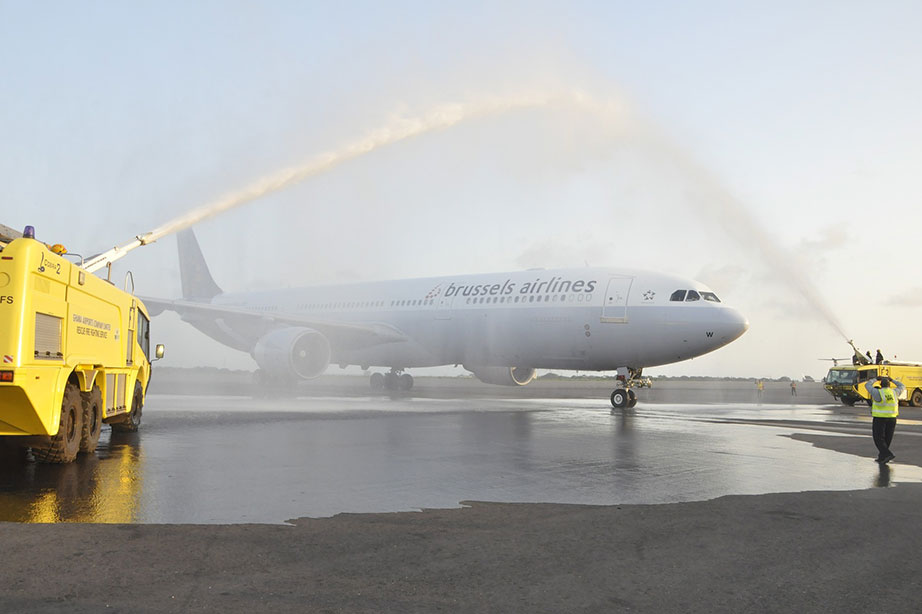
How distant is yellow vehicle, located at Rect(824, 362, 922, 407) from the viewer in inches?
1369

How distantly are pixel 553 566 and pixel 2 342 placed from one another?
667 cm

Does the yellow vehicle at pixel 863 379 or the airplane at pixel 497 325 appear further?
the yellow vehicle at pixel 863 379

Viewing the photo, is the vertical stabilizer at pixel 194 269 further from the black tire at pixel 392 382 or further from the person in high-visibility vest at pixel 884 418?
the person in high-visibility vest at pixel 884 418

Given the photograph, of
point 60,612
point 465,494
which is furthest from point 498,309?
point 60,612

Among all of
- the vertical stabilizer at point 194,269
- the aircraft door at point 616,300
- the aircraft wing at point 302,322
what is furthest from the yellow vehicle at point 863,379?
the vertical stabilizer at point 194,269

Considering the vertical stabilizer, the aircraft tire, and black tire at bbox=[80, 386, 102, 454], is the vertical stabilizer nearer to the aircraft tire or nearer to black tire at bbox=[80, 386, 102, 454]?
the aircraft tire

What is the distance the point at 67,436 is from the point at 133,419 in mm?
5537

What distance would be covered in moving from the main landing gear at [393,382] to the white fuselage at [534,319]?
3034mm

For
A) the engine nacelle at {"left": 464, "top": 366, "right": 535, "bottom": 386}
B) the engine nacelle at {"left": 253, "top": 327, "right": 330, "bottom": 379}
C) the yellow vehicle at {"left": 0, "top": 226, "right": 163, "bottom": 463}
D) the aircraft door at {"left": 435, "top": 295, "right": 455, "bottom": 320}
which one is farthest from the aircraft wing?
the yellow vehicle at {"left": 0, "top": 226, "right": 163, "bottom": 463}

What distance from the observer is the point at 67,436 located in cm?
1033

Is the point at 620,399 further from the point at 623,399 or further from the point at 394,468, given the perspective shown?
the point at 394,468

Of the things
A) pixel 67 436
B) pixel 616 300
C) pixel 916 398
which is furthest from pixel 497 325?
pixel 916 398

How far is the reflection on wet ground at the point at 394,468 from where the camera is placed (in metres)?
7.86

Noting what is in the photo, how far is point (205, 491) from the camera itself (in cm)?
842
